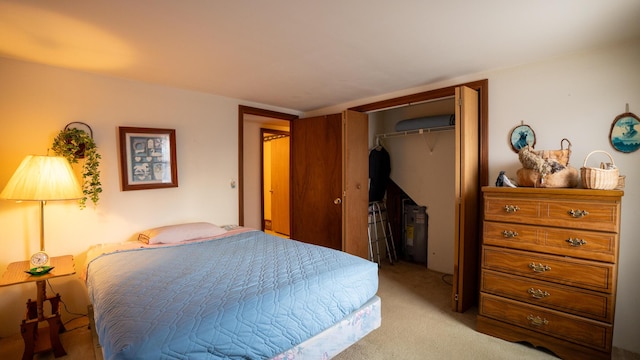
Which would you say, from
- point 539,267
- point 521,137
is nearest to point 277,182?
point 521,137

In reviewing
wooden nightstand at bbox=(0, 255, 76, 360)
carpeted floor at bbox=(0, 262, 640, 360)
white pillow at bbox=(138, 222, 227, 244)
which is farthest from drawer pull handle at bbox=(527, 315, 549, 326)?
wooden nightstand at bbox=(0, 255, 76, 360)

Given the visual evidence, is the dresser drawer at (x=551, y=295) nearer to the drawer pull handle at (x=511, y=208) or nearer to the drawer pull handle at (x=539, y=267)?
the drawer pull handle at (x=539, y=267)

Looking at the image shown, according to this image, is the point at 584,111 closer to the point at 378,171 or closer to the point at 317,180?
the point at 378,171

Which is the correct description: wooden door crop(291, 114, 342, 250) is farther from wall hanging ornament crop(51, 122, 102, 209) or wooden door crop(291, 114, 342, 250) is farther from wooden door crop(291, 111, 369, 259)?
wall hanging ornament crop(51, 122, 102, 209)

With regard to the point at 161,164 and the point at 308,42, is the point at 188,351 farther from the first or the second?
the point at 161,164

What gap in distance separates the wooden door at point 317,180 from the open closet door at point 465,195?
4.78ft

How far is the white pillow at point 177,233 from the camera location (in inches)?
106

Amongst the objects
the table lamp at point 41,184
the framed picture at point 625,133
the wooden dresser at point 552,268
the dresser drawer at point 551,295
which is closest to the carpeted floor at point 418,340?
the wooden dresser at point 552,268

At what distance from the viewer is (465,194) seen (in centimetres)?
262

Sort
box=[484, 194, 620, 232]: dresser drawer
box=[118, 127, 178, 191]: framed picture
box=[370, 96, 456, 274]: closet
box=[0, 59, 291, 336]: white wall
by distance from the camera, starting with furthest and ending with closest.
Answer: box=[370, 96, 456, 274]: closet → box=[118, 127, 178, 191]: framed picture → box=[0, 59, 291, 336]: white wall → box=[484, 194, 620, 232]: dresser drawer

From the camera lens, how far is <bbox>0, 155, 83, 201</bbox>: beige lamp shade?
2059 mm

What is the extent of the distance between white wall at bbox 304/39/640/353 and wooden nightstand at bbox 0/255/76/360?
12.2 ft

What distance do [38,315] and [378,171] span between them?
147 inches

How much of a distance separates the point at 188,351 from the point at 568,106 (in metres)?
3.09
